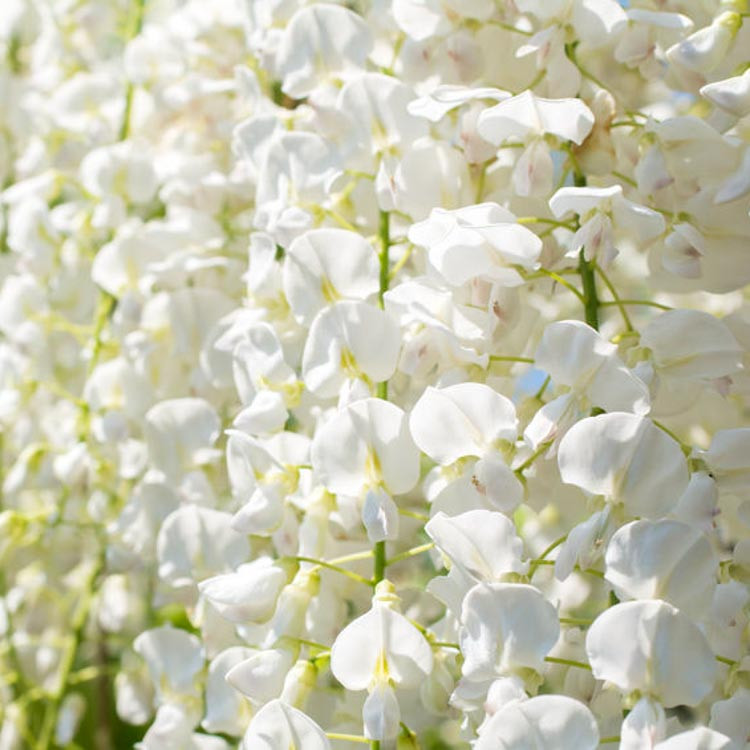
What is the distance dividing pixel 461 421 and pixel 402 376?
143 millimetres

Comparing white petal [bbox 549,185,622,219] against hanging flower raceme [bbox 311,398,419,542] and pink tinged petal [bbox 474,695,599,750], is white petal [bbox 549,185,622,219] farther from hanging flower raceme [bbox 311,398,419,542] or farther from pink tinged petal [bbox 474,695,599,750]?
pink tinged petal [bbox 474,695,599,750]

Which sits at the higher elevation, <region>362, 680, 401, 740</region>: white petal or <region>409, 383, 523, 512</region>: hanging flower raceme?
<region>409, 383, 523, 512</region>: hanging flower raceme

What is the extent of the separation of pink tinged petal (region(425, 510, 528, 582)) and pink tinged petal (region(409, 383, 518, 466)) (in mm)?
47

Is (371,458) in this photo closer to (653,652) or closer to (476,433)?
(476,433)

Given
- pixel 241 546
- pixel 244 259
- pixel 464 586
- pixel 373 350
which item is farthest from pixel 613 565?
pixel 244 259

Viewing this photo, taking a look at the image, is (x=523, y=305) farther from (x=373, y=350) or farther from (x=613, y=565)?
(x=613, y=565)

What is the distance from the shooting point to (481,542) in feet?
2.03

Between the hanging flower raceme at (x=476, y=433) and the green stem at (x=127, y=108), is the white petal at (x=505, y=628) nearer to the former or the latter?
the hanging flower raceme at (x=476, y=433)

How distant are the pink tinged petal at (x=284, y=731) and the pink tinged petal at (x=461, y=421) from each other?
5.5 inches

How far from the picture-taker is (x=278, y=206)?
2.64 ft

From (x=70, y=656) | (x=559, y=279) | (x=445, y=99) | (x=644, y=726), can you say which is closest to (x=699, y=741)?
(x=644, y=726)

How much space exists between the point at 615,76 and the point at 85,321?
0.52 meters

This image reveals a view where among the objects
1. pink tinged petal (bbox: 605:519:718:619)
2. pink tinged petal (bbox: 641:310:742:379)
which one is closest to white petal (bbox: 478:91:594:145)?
pink tinged petal (bbox: 641:310:742:379)

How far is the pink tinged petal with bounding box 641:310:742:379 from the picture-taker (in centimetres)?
66
